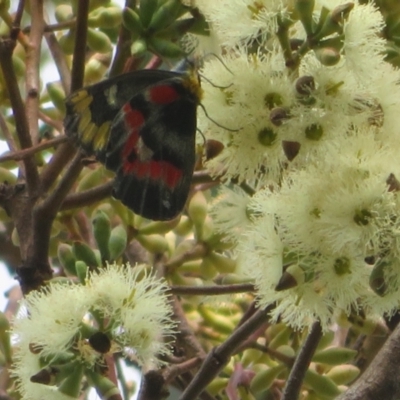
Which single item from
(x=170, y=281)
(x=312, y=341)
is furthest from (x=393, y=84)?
(x=170, y=281)

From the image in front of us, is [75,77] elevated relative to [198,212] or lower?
elevated

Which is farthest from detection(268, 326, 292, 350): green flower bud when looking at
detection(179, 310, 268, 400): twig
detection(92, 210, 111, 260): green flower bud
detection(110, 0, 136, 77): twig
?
detection(110, 0, 136, 77): twig

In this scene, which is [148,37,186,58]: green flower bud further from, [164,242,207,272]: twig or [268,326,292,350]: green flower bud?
[268,326,292,350]: green flower bud

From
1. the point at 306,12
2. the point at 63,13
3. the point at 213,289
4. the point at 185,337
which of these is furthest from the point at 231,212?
the point at 63,13

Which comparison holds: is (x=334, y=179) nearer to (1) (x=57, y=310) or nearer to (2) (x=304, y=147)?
(2) (x=304, y=147)

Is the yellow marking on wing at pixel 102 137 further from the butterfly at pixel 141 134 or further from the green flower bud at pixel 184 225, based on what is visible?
the green flower bud at pixel 184 225

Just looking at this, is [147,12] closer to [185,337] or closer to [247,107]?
[247,107]
